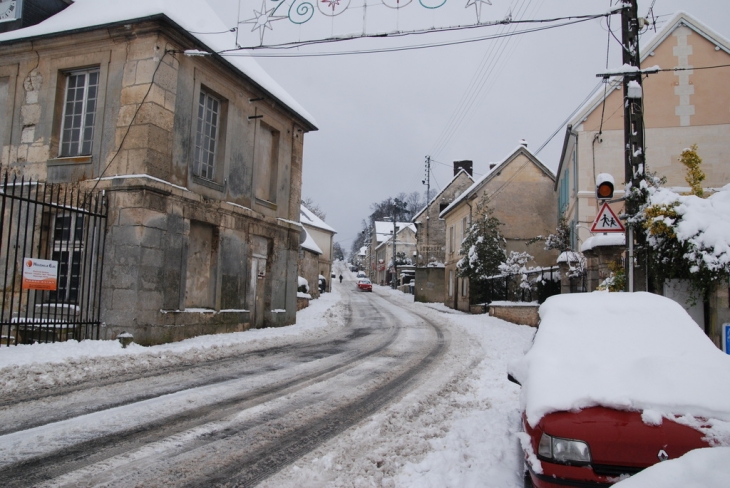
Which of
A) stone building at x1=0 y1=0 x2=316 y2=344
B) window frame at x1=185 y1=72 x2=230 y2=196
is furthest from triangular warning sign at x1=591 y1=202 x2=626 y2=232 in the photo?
window frame at x1=185 y1=72 x2=230 y2=196

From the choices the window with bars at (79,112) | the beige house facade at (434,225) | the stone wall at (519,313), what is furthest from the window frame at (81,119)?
the beige house facade at (434,225)

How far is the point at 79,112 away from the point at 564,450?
13.1 m

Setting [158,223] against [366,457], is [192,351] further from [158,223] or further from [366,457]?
[366,457]

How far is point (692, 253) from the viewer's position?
853cm

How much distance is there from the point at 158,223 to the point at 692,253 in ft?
34.7

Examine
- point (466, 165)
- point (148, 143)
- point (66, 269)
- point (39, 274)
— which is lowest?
point (39, 274)

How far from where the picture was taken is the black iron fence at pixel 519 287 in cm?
1936

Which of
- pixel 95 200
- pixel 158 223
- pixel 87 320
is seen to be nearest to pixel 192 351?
pixel 87 320

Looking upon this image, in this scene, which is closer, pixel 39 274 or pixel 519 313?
pixel 39 274

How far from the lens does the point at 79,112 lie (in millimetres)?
12383

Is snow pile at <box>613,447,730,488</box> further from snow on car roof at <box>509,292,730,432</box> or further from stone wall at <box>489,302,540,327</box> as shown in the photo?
stone wall at <box>489,302,540,327</box>

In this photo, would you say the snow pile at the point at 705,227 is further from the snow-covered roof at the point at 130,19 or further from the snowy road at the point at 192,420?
the snow-covered roof at the point at 130,19

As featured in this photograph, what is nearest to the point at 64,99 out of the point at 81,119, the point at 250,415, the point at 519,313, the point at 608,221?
the point at 81,119

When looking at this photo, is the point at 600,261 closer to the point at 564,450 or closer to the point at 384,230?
the point at 564,450
